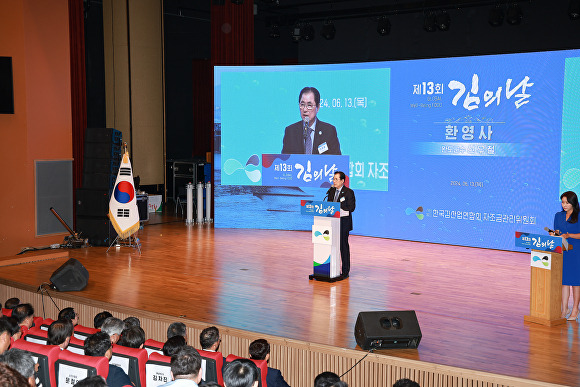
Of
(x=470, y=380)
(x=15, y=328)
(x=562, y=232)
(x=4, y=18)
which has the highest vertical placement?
(x=4, y=18)

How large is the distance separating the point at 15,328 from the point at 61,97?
6.73 meters

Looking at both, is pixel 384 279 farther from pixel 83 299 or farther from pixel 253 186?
pixel 253 186

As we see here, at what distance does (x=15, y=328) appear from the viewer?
171 inches

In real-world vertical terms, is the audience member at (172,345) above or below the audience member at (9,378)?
below

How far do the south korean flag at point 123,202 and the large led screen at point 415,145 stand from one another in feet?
8.96

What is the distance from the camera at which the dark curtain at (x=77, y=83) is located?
10898mm

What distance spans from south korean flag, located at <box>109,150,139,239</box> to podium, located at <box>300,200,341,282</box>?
3067mm

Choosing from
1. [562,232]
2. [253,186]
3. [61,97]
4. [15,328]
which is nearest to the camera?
[15,328]

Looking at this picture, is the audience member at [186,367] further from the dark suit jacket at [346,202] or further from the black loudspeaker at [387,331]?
the dark suit jacket at [346,202]

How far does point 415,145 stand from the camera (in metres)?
10.4

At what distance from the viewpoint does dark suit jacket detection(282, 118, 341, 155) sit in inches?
437

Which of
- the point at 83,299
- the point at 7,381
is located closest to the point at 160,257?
the point at 83,299

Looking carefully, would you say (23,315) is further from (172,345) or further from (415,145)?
(415,145)

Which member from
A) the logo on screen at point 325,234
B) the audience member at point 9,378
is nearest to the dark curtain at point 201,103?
the logo on screen at point 325,234
